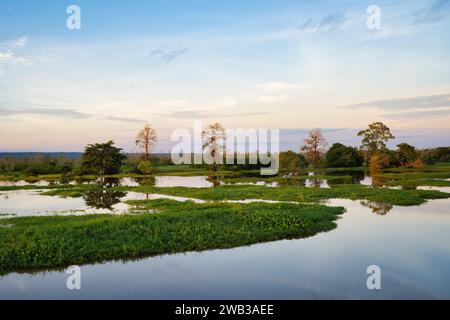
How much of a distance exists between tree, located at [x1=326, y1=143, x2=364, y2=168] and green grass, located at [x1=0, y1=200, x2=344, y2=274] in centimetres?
5506

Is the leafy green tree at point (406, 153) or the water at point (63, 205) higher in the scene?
the leafy green tree at point (406, 153)

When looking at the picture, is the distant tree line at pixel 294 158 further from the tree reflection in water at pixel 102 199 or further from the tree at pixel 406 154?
the tree reflection in water at pixel 102 199

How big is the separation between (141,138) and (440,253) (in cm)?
6454

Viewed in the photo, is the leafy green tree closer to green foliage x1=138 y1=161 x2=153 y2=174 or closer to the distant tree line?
the distant tree line

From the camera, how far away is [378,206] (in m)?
25.5

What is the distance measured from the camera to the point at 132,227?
1652 centimetres

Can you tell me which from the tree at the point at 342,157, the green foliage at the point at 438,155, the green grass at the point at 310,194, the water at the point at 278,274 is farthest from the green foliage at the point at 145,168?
the green foliage at the point at 438,155

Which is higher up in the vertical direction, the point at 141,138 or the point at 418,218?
the point at 141,138

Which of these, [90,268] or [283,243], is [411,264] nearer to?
[283,243]

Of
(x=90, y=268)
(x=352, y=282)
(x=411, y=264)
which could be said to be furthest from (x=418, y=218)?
(x=90, y=268)

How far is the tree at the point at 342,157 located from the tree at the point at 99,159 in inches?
1557

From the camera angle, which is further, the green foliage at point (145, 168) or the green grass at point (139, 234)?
the green foliage at point (145, 168)

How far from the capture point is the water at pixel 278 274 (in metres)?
10.4

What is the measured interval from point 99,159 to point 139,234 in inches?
1904
